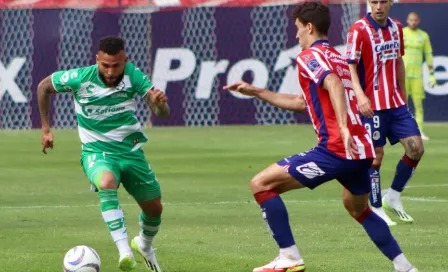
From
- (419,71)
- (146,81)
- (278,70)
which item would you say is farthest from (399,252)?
(278,70)

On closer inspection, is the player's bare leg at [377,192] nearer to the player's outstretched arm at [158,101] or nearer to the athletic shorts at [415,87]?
the player's outstretched arm at [158,101]

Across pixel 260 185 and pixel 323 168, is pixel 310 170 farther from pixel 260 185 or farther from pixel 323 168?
pixel 260 185

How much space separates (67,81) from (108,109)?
395 mm

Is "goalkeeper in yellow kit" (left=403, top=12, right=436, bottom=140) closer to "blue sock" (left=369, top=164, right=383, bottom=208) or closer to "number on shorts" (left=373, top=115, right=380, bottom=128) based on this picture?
"blue sock" (left=369, top=164, right=383, bottom=208)

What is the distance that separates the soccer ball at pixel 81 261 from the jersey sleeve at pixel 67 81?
151 centimetres

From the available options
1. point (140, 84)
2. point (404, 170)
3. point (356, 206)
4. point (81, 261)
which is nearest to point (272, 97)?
point (356, 206)

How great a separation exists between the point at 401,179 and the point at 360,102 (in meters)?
1.54

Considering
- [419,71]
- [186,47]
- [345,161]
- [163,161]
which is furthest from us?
[186,47]

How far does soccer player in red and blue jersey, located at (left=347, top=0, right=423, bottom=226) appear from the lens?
11211mm

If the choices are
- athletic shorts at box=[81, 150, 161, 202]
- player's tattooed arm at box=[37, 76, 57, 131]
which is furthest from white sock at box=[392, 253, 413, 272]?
player's tattooed arm at box=[37, 76, 57, 131]

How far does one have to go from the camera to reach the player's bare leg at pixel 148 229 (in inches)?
359

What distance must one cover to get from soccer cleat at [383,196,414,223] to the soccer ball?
13.7 feet

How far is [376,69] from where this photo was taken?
1135 centimetres

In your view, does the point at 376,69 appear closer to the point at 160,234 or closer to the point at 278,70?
the point at 160,234
